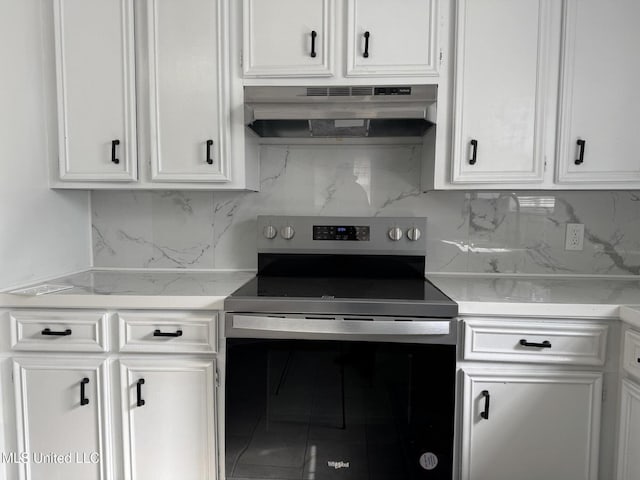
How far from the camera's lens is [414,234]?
1.74 meters

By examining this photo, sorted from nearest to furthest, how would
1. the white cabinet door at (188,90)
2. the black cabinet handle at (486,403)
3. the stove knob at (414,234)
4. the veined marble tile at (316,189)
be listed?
1. the black cabinet handle at (486,403)
2. the white cabinet door at (188,90)
3. the stove knob at (414,234)
4. the veined marble tile at (316,189)

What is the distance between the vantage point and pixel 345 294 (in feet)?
4.62

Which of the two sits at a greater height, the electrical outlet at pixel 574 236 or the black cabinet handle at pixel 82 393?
the electrical outlet at pixel 574 236

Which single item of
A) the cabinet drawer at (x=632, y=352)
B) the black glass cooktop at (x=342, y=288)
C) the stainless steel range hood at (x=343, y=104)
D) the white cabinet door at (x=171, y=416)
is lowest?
the white cabinet door at (x=171, y=416)

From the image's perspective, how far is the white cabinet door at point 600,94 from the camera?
58.8 inches

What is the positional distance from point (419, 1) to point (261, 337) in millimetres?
1481

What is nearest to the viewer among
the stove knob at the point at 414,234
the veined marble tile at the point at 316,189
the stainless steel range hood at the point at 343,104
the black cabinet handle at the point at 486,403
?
the black cabinet handle at the point at 486,403

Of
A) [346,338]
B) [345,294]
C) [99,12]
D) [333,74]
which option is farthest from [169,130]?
[346,338]

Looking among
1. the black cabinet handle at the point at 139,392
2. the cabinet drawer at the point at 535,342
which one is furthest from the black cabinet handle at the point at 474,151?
the black cabinet handle at the point at 139,392

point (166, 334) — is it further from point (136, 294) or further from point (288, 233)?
point (288, 233)

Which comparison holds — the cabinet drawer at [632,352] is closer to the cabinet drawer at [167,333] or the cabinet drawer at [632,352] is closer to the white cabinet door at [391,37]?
the white cabinet door at [391,37]

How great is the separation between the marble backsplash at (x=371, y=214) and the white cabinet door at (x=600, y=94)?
0.30 meters

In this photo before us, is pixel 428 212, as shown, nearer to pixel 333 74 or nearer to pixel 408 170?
pixel 408 170

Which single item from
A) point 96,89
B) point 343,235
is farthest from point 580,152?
point 96,89
